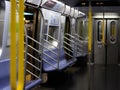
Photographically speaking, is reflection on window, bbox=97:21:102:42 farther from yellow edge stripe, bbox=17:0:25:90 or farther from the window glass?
yellow edge stripe, bbox=17:0:25:90

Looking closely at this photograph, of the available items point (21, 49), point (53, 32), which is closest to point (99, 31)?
point (53, 32)

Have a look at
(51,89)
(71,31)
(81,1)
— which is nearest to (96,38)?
(71,31)

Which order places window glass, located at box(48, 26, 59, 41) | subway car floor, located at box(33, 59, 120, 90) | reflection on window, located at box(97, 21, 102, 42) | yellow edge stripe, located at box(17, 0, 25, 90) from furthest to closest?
reflection on window, located at box(97, 21, 102, 42), window glass, located at box(48, 26, 59, 41), subway car floor, located at box(33, 59, 120, 90), yellow edge stripe, located at box(17, 0, 25, 90)

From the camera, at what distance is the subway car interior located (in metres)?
3.80

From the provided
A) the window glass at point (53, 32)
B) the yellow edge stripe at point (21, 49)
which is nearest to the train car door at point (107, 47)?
the window glass at point (53, 32)

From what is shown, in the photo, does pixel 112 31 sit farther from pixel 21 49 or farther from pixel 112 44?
pixel 21 49

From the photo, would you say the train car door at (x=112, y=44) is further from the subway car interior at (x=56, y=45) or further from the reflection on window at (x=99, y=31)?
the reflection on window at (x=99, y=31)

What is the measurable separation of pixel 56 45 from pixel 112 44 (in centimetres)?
439

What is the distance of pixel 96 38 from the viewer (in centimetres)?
1455

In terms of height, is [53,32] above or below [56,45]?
above

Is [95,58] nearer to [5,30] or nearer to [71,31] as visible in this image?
[71,31]

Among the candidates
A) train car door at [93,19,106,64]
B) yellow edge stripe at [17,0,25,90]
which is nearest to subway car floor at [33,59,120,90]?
train car door at [93,19,106,64]

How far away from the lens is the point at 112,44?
14.6 m

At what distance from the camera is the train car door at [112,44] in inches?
571
